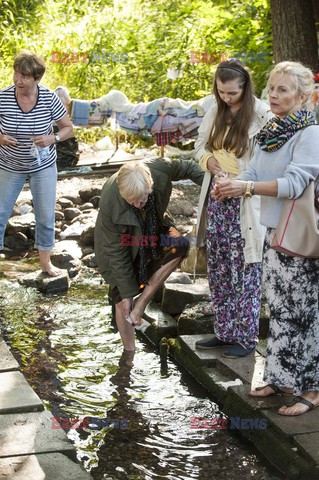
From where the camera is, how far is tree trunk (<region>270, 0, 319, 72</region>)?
949 centimetres

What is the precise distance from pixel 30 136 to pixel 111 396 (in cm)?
240

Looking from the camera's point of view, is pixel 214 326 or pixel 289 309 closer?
pixel 289 309

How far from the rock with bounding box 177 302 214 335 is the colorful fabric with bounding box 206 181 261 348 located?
0.42m

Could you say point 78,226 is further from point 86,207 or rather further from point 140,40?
point 140,40

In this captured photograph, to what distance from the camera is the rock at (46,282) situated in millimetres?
6988

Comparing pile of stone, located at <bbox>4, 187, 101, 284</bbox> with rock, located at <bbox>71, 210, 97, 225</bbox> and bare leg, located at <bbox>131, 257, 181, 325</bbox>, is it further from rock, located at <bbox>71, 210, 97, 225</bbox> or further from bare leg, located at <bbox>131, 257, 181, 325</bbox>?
bare leg, located at <bbox>131, 257, 181, 325</bbox>

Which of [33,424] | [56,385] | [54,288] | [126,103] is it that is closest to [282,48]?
[126,103]

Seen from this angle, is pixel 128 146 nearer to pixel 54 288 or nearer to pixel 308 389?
pixel 54 288

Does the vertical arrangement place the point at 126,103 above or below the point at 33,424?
above

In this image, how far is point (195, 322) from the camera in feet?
18.3

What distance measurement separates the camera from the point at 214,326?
17.1 ft

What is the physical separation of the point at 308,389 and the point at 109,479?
1.07m

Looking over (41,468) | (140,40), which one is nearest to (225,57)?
(140,40)

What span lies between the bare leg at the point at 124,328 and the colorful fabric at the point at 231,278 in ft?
1.97
